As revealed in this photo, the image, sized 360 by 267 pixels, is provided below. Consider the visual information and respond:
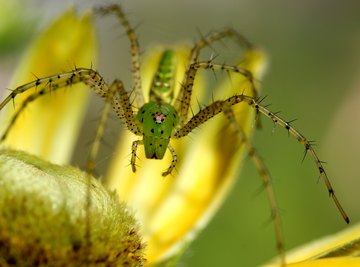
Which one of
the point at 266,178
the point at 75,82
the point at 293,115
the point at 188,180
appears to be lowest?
the point at 266,178

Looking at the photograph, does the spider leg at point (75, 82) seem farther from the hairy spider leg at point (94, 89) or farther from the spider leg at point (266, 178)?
the spider leg at point (266, 178)

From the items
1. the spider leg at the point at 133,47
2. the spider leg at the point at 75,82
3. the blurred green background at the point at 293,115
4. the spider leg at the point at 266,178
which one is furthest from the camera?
the blurred green background at the point at 293,115

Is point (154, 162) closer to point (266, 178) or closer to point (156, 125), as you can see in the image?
point (156, 125)

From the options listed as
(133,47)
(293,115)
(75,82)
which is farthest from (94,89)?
(293,115)

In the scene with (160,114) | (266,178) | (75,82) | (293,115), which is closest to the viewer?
(266,178)

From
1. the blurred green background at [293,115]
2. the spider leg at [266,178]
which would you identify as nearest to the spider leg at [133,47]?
the blurred green background at [293,115]

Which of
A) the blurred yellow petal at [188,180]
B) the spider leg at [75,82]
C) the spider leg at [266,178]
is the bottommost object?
the spider leg at [266,178]

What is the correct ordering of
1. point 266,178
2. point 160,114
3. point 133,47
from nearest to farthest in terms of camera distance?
point 266,178, point 160,114, point 133,47
